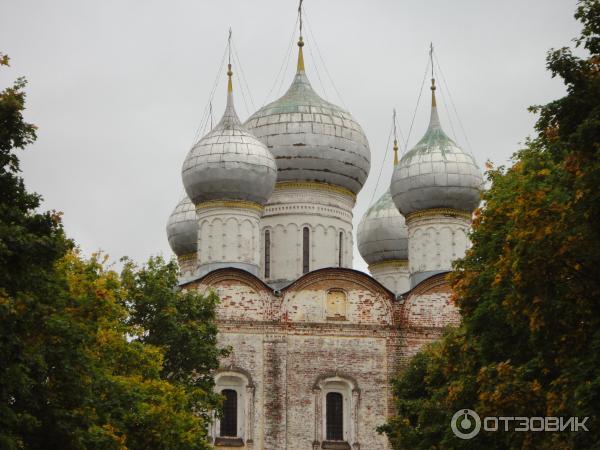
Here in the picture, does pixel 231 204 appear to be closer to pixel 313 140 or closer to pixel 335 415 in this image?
pixel 313 140

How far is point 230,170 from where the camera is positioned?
3772 cm

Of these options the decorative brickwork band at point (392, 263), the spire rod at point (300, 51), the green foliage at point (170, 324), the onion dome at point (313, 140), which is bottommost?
the green foliage at point (170, 324)

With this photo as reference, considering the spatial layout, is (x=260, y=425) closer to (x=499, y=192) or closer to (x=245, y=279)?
(x=245, y=279)

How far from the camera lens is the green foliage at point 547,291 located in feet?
55.4

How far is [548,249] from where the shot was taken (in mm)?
17344

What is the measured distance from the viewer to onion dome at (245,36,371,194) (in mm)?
40188

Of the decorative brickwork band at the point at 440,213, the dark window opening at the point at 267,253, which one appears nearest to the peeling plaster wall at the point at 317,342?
the decorative brickwork band at the point at 440,213

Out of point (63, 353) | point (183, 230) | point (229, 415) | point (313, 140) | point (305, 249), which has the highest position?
point (313, 140)

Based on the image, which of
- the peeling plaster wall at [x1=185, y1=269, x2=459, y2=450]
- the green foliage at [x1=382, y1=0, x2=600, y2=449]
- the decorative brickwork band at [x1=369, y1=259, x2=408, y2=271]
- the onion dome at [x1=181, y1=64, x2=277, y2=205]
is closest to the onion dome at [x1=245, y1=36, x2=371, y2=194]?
the onion dome at [x1=181, y1=64, x2=277, y2=205]

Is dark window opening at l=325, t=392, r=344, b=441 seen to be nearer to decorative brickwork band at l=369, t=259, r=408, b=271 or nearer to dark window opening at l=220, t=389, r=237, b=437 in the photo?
dark window opening at l=220, t=389, r=237, b=437

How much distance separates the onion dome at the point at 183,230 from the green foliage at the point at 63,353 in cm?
1559

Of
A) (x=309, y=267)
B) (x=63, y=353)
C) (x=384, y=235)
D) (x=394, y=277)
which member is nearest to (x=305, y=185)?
(x=309, y=267)

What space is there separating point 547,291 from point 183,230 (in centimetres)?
2792

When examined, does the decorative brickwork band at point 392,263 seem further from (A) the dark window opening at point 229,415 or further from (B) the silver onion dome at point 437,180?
(A) the dark window opening at point 229,415
